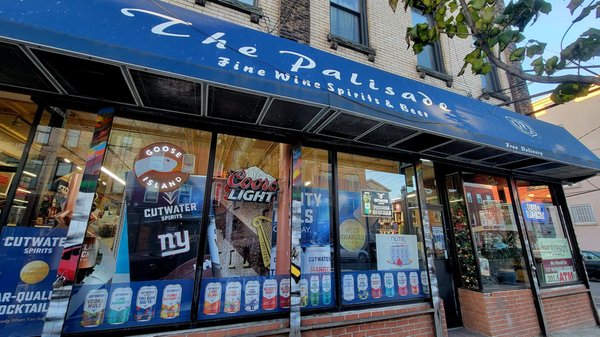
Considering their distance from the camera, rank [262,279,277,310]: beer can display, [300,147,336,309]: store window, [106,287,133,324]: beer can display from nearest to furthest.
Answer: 1. [106,287,133,324]: beer can display
2. [262,279,277,310]: beer can display
3. [300,147,336,309]: store window

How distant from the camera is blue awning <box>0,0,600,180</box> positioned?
239cm

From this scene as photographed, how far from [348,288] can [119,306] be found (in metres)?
2.87

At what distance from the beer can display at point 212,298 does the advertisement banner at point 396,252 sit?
2.47 meters

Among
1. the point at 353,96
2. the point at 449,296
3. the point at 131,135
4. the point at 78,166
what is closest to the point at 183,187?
the point at 131,135

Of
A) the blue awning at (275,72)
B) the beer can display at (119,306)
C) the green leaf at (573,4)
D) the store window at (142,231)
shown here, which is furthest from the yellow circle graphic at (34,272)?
the green leaf at (573,4)

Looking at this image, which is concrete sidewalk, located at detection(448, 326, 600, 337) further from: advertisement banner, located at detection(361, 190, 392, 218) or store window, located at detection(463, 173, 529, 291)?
advertisement banner, located at detection(361, 190, 392, 218)

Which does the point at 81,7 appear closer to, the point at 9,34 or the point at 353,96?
the point at 9,34

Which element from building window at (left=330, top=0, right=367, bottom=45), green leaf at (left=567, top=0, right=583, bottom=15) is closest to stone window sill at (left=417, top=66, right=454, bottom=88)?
building window at (left=330, top=0, right=367, bottom=45)

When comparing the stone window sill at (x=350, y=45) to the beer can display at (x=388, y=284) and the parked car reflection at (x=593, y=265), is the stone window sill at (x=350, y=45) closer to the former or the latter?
the beer can display at (x=388, y=284)

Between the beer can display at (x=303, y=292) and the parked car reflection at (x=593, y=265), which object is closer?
the beer can display at (x=303, y=292)

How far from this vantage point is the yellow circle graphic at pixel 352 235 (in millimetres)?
4281

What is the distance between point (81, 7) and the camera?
2.68m

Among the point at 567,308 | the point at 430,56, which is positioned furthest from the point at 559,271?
the point at 430,56

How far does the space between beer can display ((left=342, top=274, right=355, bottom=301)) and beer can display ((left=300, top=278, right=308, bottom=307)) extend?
1.88ft
